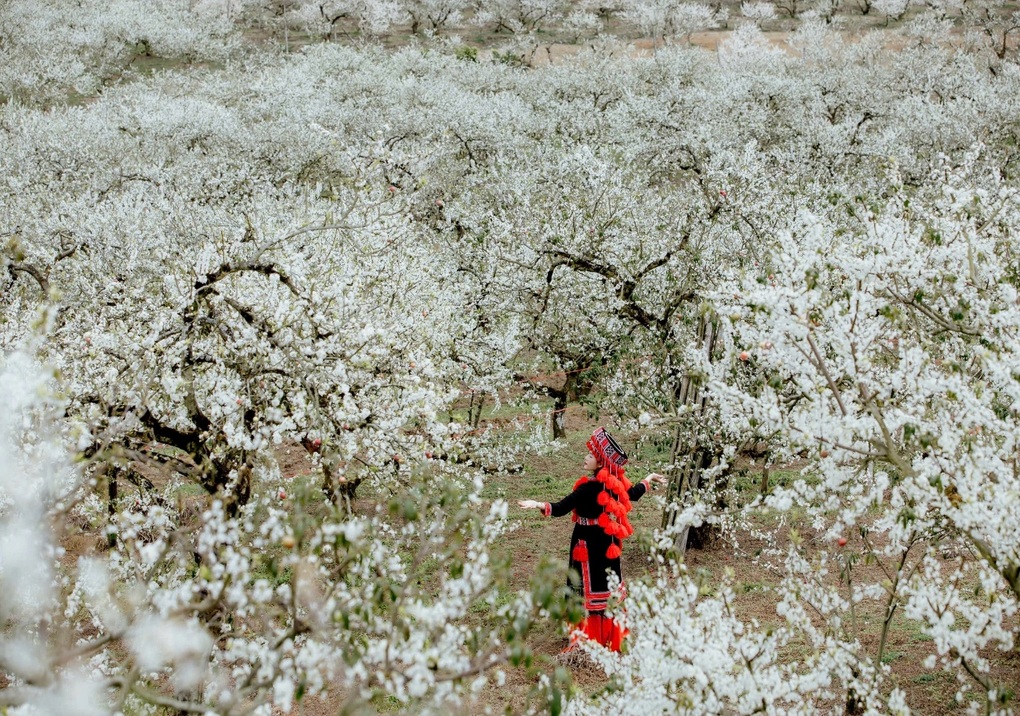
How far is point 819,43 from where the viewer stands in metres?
55.4

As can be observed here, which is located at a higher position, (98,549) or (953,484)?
(953,484)

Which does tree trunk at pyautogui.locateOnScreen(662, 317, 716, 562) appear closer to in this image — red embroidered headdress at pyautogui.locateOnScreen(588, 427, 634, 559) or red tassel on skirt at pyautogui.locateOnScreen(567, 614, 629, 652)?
red embroidered headdress at pyautogui.locateOnScreen(588, 427, 634, 559)

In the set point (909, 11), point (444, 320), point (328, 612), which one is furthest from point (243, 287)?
point (909, 11)

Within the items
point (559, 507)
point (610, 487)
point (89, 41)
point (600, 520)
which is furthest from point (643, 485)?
point (89, 41)

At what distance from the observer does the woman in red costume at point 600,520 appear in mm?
8492

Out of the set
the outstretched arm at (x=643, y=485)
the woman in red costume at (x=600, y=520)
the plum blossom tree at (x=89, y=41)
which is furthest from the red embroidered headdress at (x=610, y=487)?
the plum blossom tree at (x=89, y=41)

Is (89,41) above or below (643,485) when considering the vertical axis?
above

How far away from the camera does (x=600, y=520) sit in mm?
8516

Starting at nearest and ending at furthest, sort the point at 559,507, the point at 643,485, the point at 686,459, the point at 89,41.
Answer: the point at 559,507, the point at 643,485, the point at 686,459, the point at 89,41

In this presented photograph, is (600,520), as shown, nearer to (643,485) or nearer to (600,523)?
(600,523)

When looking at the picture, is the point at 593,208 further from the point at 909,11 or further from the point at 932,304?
the point at 909,11

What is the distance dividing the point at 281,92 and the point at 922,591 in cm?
3004

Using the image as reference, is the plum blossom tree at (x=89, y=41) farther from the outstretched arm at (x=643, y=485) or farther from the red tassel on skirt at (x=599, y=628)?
the red tassel on skirt at (x=599, y=628)

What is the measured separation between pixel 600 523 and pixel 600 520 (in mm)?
34
